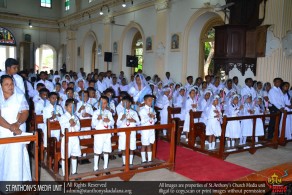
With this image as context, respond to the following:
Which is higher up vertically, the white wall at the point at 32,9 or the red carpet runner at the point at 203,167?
the white wall at the point at 32,9

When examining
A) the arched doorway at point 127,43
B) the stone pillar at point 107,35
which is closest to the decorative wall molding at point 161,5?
the arched doorway at point 127,43

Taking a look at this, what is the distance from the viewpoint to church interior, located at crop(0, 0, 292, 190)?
5949 mm

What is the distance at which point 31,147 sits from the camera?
23.9 feet

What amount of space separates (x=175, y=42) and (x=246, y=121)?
289 inches

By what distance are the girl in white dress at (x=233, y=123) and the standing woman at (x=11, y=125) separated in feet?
16.9

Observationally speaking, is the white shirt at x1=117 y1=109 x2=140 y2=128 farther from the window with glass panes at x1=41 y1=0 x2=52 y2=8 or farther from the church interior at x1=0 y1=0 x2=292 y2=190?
the window with glass panes at x1=41 y1=0 x2=52 y2=8

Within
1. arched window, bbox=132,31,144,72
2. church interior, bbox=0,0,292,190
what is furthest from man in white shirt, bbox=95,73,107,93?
arched window, bbox=132,31,144,72

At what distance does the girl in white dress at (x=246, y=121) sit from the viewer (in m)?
7.99

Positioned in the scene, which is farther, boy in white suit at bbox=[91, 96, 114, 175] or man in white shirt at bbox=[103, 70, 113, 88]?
man in white shirt at bbox=[103, 70, 113, 88]

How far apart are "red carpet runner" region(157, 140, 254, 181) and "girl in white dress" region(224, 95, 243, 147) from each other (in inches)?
40.7

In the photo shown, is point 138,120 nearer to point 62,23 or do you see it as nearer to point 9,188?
point 9,188

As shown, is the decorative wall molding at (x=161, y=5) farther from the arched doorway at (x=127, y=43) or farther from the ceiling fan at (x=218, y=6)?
the arched doorway at (x=127, y=43)

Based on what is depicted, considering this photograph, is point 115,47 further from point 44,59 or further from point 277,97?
point 44,59

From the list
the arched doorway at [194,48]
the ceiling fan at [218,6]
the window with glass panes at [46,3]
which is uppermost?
the window with glass panes at [46,3]
